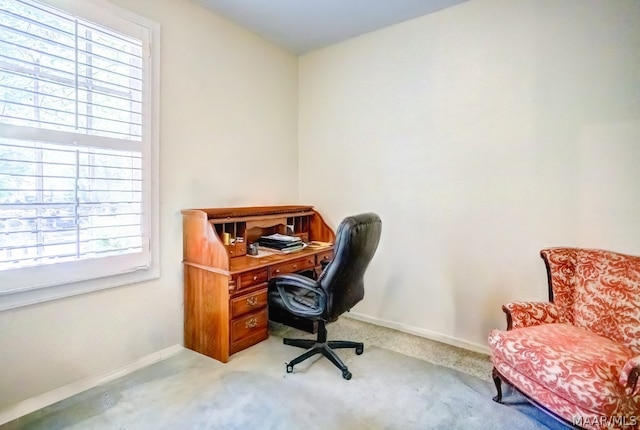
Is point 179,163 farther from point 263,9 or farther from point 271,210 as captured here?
point 263,9

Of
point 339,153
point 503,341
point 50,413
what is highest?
point 339,153

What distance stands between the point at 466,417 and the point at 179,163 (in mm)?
2518

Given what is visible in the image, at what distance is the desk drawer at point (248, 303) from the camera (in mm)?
2371

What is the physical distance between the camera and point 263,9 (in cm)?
271

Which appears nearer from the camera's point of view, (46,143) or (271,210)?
(46,143)

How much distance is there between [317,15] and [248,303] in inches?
94.2

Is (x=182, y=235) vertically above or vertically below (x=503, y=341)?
above

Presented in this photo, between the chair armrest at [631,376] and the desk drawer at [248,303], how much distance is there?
6.78 ft

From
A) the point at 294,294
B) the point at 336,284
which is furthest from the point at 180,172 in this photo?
the point at 336,284

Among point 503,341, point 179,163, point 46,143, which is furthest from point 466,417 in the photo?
point 46,143

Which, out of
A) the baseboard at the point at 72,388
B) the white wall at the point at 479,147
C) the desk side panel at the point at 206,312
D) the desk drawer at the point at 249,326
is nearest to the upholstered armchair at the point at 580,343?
the white wall at the point at 479,147

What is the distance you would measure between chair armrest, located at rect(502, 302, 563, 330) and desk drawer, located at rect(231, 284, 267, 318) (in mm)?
1653

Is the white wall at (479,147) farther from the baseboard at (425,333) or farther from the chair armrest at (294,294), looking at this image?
the chair armrest at (294,294)

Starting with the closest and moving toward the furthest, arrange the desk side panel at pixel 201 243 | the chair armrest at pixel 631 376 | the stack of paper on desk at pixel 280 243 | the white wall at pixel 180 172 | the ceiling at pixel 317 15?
1. the chair armrest at pixel 631 376
2. the white wall at pixel 180 172
3. the desk side panel at pixel 201 243
4. the ceiling at pixel 317 15
5. the stack of paper on desk at pixel 280 243
